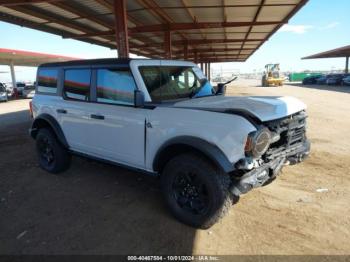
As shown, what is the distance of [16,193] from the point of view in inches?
195

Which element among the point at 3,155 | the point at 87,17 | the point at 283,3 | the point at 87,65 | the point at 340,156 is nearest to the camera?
the point at 87,65

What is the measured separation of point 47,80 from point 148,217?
337 centimetres

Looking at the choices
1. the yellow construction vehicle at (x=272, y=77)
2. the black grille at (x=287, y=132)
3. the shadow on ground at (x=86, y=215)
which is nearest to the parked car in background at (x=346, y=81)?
the yellow construction vehicle at (x=272, y=77)

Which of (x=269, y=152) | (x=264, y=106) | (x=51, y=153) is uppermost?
(x=264, y=106)

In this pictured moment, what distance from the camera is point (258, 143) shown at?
3.29 meters

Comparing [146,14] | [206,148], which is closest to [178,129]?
[206,148]

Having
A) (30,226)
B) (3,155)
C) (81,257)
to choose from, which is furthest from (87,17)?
(81,257)

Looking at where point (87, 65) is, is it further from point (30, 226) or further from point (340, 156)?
point (340, 156)

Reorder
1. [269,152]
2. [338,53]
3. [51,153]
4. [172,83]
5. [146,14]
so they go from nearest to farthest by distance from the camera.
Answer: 1. [269,152]
2. [172,83]
3. [51,153]
4. [146,14]
5. [338,53]

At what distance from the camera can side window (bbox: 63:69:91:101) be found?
4780 millimetres

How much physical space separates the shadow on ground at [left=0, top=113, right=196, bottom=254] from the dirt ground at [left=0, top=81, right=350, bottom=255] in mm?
11

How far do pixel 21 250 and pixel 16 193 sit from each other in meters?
1.87

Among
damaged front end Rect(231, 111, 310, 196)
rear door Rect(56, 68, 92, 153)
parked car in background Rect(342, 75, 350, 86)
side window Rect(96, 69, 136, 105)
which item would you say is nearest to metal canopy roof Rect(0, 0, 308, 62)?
rear door Rect(56, 68, 92, 153)

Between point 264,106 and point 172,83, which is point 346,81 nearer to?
point 172,83
